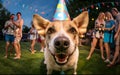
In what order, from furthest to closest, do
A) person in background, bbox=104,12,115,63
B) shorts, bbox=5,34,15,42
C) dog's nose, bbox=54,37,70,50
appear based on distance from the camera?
shorts, bbox=5,34,15,42
person in background, bbox=104,12,115,63
dog's nose, bbox=54,37,70,50

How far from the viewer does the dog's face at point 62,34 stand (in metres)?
6.29

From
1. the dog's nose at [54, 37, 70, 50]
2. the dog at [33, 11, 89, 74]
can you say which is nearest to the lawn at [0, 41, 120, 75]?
the dog at [33, 11, 89, 74]

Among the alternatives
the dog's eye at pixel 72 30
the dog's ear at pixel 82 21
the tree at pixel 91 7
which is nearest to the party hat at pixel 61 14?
the dog's ear at pixel 82 21

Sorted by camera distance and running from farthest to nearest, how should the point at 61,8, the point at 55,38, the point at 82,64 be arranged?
1. the point at 82,64
2. the point at 61,8
3. the point at 55,38

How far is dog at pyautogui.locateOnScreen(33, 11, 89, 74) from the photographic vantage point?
634cm

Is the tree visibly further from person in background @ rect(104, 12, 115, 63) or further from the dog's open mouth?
the dog's open mouth

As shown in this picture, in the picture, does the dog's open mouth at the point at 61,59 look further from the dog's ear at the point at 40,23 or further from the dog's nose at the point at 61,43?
the dog's ear at the point at 40,23

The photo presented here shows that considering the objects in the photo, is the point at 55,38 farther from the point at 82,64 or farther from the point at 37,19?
the point at 82,64

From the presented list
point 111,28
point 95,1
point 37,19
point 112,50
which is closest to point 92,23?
point 95,1

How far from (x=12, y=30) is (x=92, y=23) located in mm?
13269

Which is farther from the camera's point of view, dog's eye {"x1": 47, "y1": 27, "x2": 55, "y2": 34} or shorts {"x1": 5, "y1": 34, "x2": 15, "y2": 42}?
shorts {"x1": 5, "y1": 34, "x2": 15, "y2": 42}

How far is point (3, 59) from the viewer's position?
38.6 ft

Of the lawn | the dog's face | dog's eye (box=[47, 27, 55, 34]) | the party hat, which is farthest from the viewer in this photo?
the lawn

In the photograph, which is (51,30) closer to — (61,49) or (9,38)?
(61,49)
